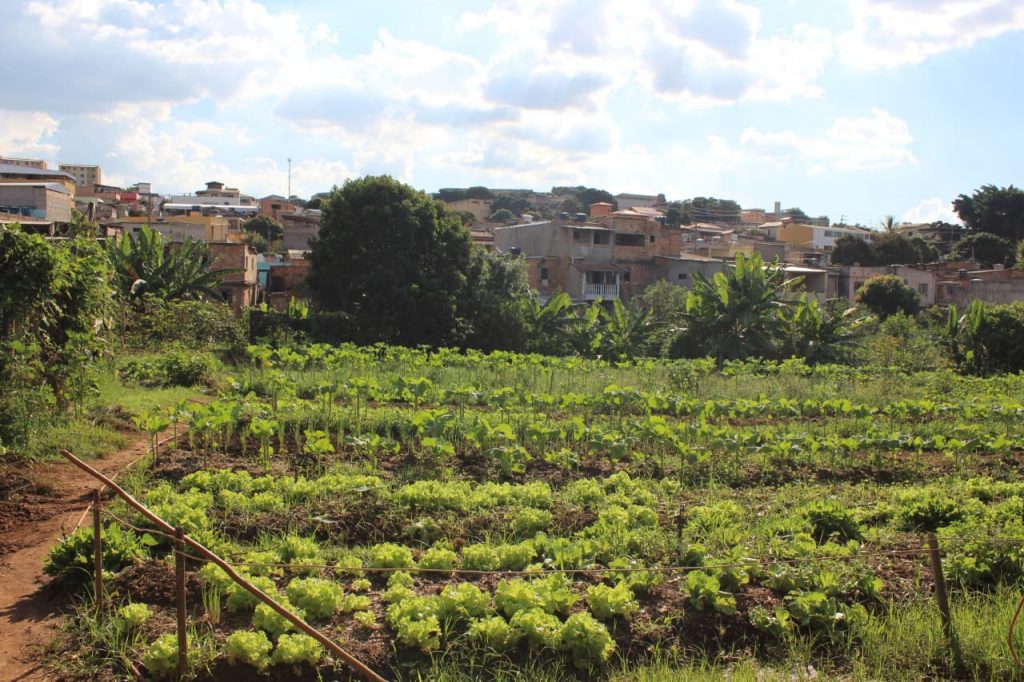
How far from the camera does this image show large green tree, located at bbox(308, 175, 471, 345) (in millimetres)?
25891

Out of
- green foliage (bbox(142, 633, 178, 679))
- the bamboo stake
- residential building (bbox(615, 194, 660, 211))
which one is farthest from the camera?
residential building (bbox(615, 194, 660, 211))

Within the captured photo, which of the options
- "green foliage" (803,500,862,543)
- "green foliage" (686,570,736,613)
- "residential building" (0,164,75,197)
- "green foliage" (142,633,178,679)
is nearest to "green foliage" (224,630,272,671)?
"green foliage" (142,633,178,679)

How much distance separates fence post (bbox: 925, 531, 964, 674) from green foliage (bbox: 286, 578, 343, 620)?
395 cm

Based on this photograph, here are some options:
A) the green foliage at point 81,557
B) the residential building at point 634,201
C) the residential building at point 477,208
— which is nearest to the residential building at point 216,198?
the residential building at point 477,208

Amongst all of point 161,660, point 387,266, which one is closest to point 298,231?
point 387,266

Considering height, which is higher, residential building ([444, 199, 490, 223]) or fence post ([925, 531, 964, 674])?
residential building ([444, 199, 490, 223])

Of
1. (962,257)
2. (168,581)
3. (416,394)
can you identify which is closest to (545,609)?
(168,581)

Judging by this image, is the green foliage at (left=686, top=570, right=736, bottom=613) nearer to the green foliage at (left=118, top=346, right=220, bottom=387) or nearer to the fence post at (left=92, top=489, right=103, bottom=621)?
the fence post at (left=92, top=489, right=103, bottom=621)

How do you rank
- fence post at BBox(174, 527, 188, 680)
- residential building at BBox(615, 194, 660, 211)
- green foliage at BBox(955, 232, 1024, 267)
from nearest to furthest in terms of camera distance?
fence post at BBox(174, 527, 188, 680) < green foliage at BBox(955, 232, 1024, 267) < residential building at BBox(615, 194, 660, 211)

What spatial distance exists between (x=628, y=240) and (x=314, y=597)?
44119 millimetres

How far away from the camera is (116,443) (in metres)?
9.93

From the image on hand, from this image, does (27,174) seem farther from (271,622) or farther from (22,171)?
(271,622)

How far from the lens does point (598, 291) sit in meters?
43.9

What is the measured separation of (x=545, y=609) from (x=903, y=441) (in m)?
7.48
